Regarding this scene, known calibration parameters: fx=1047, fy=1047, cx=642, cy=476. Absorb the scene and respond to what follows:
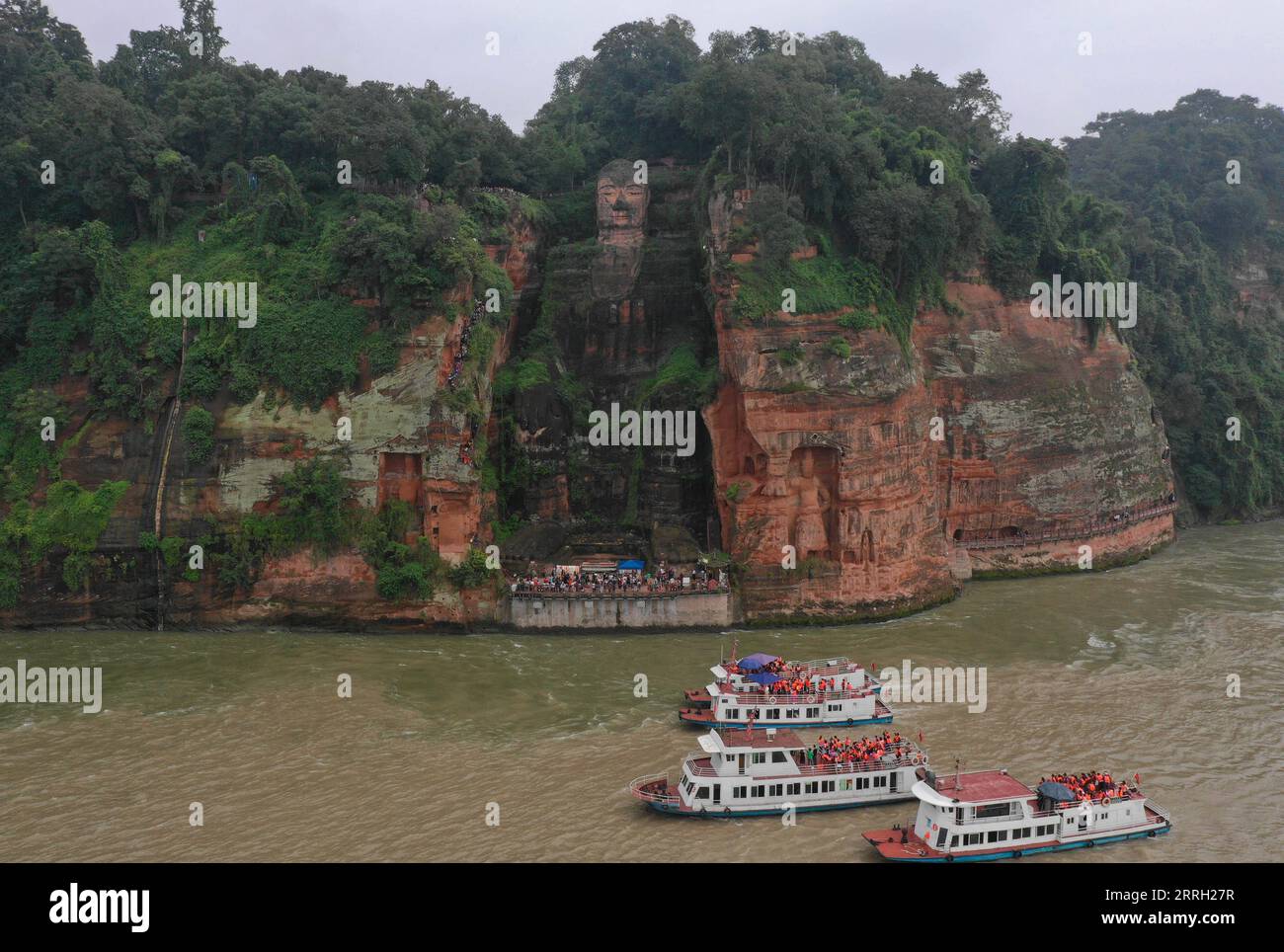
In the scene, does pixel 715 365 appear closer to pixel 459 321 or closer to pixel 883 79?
pixel 459 321

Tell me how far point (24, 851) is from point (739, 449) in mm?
26705

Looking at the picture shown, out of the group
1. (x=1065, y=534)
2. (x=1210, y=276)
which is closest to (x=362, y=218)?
(x=1065, y=534)

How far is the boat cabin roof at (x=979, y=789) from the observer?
69.4 ft

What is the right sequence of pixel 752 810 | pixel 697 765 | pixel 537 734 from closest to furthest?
pixel 752 810 → pixel 697 765 → pixel 537 734

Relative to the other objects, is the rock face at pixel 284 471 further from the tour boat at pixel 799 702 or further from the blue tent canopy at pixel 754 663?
the tour boat at pixel 799 702

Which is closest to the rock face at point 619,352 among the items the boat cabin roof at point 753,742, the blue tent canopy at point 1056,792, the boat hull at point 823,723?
the boat hull at point 823,723

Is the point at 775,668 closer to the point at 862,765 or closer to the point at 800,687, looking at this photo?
the point at 800,687

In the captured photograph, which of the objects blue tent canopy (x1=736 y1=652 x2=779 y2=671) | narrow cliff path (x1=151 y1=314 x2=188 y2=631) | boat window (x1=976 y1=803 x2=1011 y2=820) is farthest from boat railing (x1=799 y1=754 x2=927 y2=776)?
narrow cliff path (x1=151 y1=314 x2=188 y2=631)

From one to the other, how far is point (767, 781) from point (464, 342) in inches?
887

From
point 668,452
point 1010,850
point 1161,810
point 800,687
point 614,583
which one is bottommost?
point 1010,850

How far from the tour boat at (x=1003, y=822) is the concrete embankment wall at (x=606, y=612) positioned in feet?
53.7

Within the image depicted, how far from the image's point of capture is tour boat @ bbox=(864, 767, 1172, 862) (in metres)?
21.0

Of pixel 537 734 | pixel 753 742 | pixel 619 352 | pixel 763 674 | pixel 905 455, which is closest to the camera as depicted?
pixel 753 742

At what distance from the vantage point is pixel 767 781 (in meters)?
23.4
